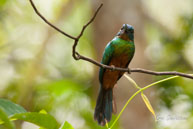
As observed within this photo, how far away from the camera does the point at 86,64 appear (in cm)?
398

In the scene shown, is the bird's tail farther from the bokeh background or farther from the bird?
the bokeh background

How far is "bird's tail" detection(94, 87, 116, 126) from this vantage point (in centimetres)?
216

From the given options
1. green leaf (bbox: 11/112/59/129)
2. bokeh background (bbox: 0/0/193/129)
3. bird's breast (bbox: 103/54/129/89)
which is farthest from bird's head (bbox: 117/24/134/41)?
green leaf (bbox: 11/112/59/129)

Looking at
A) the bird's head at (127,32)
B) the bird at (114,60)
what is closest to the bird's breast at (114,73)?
the bird at (114,60)

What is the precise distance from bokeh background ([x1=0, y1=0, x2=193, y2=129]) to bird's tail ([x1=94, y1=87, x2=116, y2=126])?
47cm

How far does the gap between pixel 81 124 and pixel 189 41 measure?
1665 mm

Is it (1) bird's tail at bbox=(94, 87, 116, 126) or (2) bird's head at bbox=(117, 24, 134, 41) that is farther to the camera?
(2) bird's head at bbox=(117, 24, 134, 41)

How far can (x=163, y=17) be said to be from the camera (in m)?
4.48

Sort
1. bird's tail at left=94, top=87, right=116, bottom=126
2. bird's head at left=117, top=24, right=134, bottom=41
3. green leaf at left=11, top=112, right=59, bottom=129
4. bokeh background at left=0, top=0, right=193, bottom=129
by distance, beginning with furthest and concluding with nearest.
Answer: bokeh background at left=0, top=0, right=193, bottom=129, bird's head at left=117, top=24, right=134, bottom=41, bird's tail at left=94, top=87, right=116, bottom=126, green leaf at left=11, top=112, right=59, bottom=129

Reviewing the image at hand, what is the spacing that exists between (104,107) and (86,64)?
→ 5.68 ft

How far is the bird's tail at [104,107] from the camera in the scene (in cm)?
216

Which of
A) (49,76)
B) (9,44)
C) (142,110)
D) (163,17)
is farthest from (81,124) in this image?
(163,17)

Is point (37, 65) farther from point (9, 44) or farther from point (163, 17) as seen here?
point (163, 17)

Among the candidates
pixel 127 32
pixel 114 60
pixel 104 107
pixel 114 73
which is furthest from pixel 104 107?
pixel 127 32
